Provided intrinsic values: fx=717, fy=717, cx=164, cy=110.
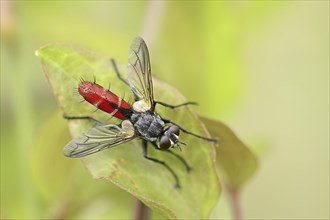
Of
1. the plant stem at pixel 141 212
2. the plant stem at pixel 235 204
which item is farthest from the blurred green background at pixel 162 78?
the plant stem at pixel 141 212

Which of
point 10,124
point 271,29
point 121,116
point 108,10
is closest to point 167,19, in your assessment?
point 121,116

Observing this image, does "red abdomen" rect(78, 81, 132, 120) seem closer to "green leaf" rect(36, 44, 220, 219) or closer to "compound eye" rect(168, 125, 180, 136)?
"green leaf" rect(36, 44, 220, 219)

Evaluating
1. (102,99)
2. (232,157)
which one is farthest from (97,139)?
(232,157)

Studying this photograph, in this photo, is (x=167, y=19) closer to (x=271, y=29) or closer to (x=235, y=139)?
(x=235, y=139)

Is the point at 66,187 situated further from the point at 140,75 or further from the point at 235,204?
the point at 235,204

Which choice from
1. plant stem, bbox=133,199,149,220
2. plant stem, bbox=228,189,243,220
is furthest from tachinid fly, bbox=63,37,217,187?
plant stem, bbox=228,189,243,220

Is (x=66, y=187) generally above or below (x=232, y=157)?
below
